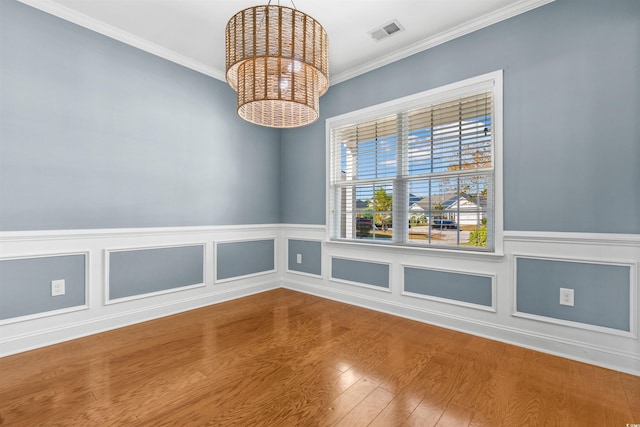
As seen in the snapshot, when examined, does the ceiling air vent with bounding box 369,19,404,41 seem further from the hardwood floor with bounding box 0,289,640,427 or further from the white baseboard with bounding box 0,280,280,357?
the white baseboard with bounding box 0,280,280,357

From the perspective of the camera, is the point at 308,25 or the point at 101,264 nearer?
the point at 308,25

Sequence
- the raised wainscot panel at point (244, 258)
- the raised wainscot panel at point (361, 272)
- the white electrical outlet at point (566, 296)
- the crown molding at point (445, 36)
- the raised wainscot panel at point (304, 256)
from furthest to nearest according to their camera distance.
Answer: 1. the raised wainscot panel at point (304, 256)
2. the raised wainscot panel at point (244, 258)
3. the raised wainscot panel at point (361, 272)
4. the crown molding at point (445, 36)
5. the white electrical outlet at point (566, 296)

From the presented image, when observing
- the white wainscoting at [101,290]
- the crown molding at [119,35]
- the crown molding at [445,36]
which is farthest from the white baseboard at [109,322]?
the crown molding at [445,36]

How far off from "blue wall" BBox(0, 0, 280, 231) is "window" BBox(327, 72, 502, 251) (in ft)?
4.51

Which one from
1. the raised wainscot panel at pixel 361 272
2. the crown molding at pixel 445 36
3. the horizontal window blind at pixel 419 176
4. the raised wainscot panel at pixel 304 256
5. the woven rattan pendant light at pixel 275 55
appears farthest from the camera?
the raised wainscot panel at pixel 304 256

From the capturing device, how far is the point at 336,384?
1847 millimetres

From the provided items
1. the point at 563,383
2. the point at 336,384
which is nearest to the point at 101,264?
the point at 336,384

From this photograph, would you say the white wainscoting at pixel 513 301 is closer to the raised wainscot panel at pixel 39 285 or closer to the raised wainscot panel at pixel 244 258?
the raised wainscot panel at pixel 244 258

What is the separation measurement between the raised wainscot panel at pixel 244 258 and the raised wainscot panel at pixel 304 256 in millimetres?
256

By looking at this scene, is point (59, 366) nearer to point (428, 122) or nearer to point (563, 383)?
point (563, 383)

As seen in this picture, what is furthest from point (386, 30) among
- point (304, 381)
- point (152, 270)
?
point (152, 270)

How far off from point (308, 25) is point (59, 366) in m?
2.86

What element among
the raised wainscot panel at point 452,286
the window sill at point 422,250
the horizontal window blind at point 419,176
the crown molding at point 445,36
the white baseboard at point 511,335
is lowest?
the white baseboard at point 511,335

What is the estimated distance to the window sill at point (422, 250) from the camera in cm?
253
